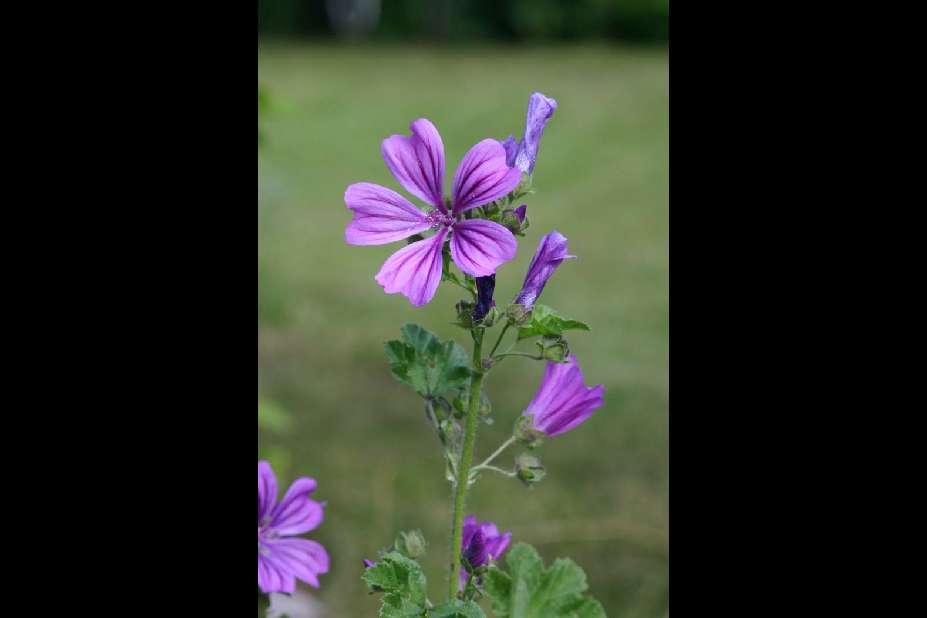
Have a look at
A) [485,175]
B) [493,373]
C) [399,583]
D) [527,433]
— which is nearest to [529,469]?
[527,433]

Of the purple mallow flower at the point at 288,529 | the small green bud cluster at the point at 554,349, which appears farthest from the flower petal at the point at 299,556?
the small green bud cluster at the point at 554,349

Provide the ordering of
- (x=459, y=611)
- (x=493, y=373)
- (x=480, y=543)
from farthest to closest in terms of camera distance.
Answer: (x=493, y=373) → (x=480, y=543) → (x=459, y=611)

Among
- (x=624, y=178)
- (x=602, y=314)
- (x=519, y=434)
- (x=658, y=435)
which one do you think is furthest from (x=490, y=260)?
(x=624, y=178)

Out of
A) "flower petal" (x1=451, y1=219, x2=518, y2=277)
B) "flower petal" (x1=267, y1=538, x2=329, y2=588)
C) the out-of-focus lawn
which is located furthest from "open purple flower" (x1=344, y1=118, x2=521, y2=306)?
the out-of-focus lawn

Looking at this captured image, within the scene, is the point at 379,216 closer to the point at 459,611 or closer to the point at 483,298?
the point at 483,298
